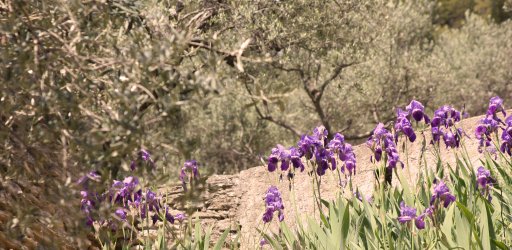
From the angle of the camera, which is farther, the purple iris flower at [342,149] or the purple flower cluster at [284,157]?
the purple iris flower at [342,149]

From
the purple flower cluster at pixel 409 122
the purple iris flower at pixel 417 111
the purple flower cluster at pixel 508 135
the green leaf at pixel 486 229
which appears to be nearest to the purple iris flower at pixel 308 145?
the purple flower cluster at pixel 409 122

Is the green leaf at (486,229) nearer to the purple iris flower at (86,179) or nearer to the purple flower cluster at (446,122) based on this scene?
the purple flower cluster at (446,122)

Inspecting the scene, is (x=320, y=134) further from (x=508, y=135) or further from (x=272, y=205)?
(x=508, y=135)

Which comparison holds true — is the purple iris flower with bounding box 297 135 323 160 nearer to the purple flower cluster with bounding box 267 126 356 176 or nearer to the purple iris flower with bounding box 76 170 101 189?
the purple flower cluster with bounding box 267 126 356 176

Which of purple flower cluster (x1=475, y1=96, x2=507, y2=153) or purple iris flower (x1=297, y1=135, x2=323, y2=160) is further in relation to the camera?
purple flower cluster (x1=475, y1=96, x2=507, y2=153)

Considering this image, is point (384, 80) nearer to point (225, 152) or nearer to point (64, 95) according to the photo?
point (225, 152)

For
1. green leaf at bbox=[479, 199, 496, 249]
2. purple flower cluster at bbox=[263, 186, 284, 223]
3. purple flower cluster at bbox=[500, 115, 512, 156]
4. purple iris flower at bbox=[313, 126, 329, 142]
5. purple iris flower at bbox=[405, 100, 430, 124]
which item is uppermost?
purple iris flower at bbox=[405, 100, 430, 124]

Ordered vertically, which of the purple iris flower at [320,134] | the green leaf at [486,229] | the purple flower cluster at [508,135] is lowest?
the green leaf at [486,229]

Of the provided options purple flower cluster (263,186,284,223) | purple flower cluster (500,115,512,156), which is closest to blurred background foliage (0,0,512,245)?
purple flower cluster (263,186,284,223)

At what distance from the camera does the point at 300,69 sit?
1639cm

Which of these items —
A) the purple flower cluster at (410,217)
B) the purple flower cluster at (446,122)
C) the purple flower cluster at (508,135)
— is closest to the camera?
the purple flower cluster at (410,217)

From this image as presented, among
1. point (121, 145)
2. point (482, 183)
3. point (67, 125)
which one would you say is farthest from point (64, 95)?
point (482, 183)

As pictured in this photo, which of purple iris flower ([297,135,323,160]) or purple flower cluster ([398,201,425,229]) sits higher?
purple iris flower ([297,135,323,160])

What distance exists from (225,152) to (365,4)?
861cm
